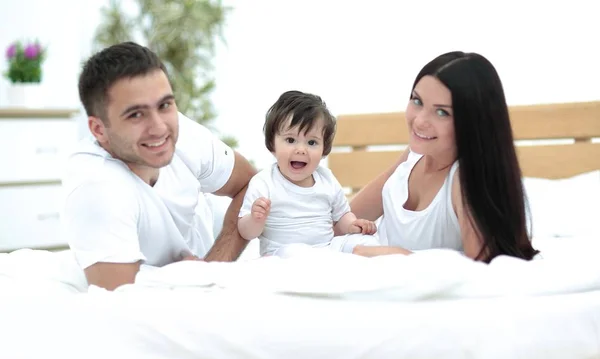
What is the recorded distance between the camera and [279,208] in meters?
1.92

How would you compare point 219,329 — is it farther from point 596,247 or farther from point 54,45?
point 54,45

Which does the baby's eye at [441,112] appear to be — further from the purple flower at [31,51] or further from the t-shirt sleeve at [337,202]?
the purple flower at [31,51]

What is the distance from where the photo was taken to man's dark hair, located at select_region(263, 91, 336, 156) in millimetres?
1854

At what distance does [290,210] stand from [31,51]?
10.3 feet

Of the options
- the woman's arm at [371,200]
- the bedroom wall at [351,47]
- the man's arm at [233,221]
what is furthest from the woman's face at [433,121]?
the bedroom wall at [351,47]

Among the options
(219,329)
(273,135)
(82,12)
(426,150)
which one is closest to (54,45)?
(82,12)

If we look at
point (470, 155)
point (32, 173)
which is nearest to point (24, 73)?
point (32, 173)

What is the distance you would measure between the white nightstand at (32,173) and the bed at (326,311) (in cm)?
306

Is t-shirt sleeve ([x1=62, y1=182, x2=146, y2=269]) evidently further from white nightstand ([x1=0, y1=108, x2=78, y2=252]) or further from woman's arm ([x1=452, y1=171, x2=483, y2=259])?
white nightstand ([x1=0, y1=108, x2=78, y2=252])

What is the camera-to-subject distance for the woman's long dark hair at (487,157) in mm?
1598

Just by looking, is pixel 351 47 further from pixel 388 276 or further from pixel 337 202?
pixel 388 276

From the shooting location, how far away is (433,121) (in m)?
1.66

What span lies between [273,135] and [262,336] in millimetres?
732

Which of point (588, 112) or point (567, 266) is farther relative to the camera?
point (588, 112)
